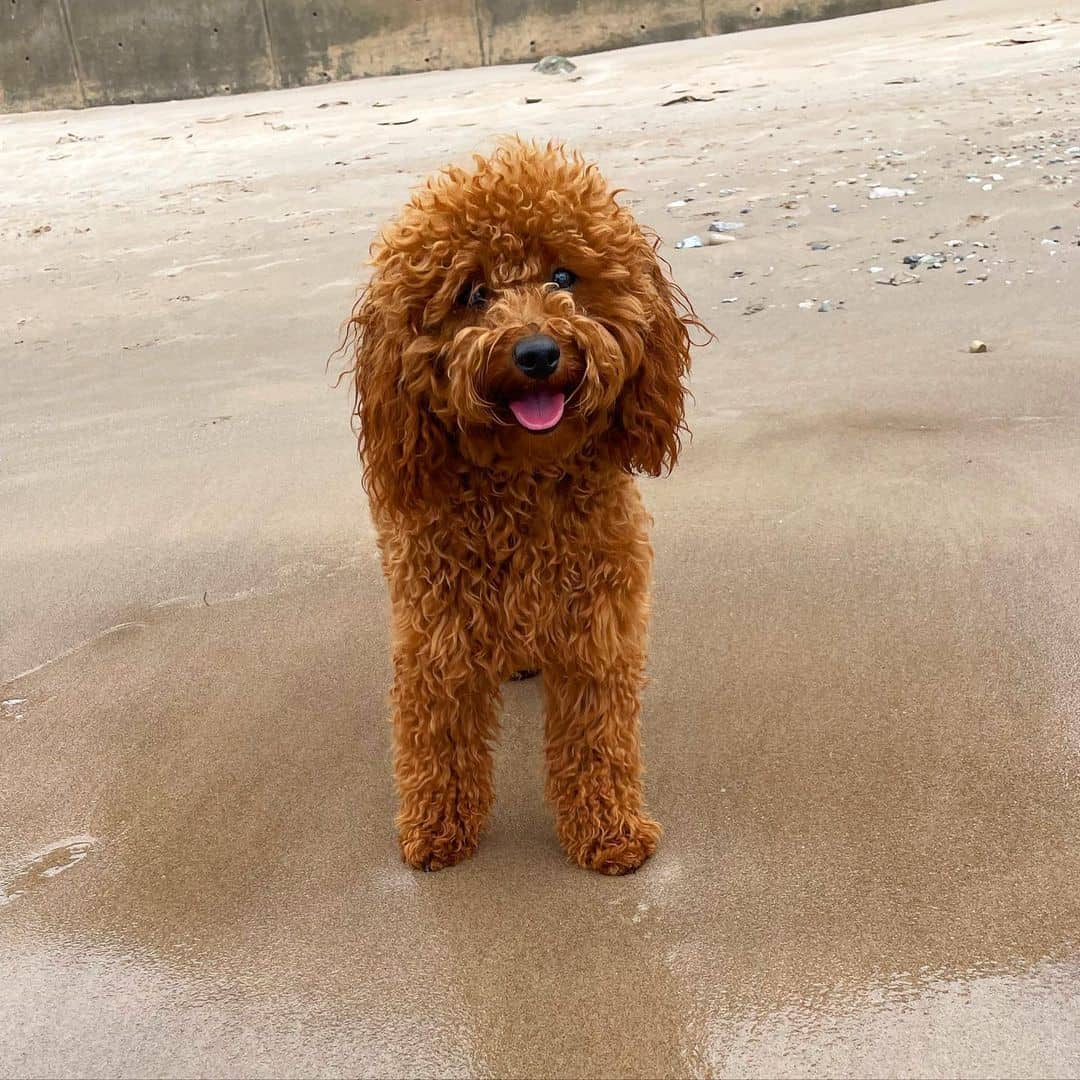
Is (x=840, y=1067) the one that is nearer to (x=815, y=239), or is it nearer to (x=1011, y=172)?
(x=815, y=239)

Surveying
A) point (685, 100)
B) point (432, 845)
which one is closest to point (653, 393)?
point (432, 845)

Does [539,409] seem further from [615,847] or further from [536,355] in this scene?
[615,847]

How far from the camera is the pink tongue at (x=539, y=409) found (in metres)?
2.38

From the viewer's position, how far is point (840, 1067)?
219cm

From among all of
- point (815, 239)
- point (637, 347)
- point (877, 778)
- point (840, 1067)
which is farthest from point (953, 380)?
point (840, 1067)

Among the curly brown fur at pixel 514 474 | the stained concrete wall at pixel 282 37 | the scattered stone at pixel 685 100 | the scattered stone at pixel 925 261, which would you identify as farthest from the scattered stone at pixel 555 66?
the curly brown fur at pixel 514 474

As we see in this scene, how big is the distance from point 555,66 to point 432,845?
1214 centimetres

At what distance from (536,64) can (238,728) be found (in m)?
12.1

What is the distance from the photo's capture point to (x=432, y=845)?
2797mm

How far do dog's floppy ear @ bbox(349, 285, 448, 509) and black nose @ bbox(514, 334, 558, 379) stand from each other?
0.87 feet

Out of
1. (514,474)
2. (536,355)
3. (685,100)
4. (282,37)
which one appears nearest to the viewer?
(536,355)

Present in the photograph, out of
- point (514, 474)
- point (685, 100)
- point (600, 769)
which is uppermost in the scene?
point (685, 100)

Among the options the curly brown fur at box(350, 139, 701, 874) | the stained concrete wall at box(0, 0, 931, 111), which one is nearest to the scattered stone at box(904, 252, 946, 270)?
the curly brown fur at box(350, 139, 701, 874)

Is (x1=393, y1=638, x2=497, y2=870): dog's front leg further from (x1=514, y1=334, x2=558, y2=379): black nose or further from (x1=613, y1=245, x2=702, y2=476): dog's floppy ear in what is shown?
(x1=514, y1=334, x2=558, y2=379): black nose
